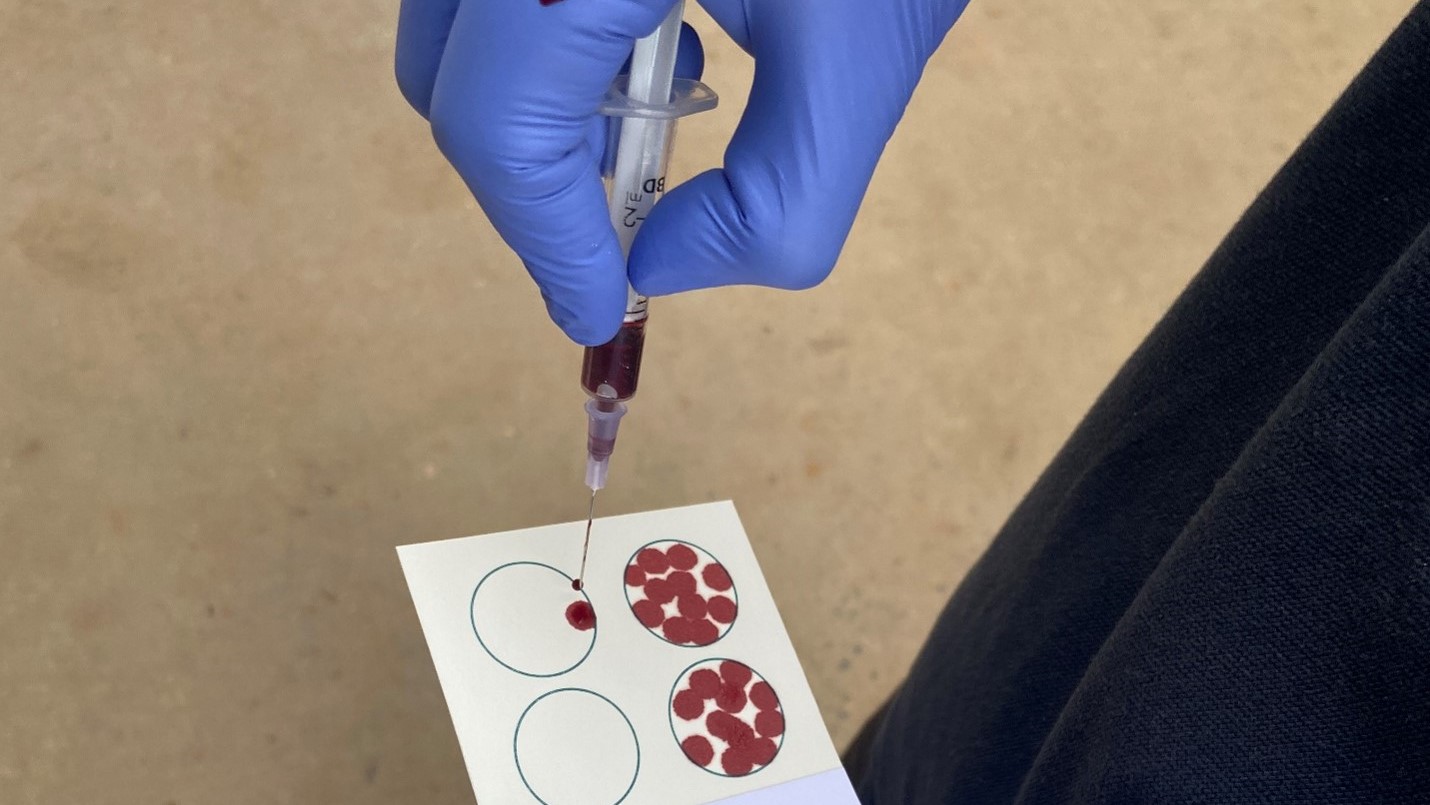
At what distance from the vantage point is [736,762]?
2.19 feet

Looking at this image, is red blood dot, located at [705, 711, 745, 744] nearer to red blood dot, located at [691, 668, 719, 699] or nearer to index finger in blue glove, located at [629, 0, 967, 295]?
red blood dot, located at [691, 668, 719, 699]

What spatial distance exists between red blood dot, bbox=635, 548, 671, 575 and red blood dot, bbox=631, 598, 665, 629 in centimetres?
2

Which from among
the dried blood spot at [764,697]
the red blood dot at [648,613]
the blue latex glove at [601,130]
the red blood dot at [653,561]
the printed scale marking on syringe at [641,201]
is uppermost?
the blue latex glove at [601,130]

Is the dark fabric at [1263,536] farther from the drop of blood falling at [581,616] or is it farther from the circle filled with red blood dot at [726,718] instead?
the drop of blood falling at [581,616]

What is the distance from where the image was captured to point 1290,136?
1.66 m

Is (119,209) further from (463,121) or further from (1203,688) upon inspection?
(1203,688)

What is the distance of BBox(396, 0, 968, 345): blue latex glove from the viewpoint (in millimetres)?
499

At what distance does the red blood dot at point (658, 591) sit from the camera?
72 centimetres

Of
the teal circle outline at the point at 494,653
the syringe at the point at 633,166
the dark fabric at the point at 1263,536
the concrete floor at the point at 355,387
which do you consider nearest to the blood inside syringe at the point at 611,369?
the syringe at the point at 633,166

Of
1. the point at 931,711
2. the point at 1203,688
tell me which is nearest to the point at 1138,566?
the point at 1203,688

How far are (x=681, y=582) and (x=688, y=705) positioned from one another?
0.08 m

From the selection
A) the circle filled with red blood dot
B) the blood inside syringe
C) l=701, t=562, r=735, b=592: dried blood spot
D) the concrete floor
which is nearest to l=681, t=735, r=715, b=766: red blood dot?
the circle filled with red blood dot

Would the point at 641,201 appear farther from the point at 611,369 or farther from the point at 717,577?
the point at 717,577

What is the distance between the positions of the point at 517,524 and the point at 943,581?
0.44 metres
